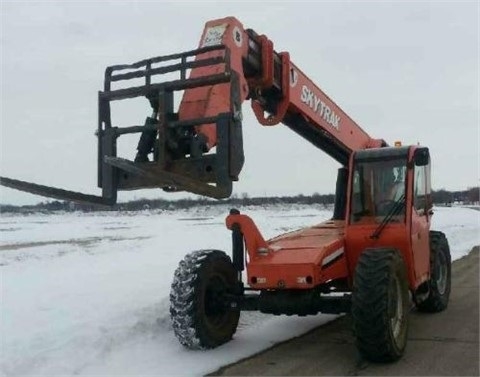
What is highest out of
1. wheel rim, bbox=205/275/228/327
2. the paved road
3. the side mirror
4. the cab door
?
the side mirror

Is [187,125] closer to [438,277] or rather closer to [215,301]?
[215,301]

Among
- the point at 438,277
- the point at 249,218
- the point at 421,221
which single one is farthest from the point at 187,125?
the point at 438,277

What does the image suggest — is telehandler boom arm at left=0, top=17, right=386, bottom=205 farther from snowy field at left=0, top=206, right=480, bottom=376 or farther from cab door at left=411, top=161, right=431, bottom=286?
cab door at left=411, top=161, right=431, bottom=286

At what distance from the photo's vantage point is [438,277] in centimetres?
996

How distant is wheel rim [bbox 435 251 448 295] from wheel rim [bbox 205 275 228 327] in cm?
373

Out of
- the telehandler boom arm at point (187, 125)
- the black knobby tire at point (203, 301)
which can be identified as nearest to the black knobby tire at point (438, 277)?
the black knobby tire at point (203, 301)

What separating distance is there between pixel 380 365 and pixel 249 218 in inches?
89.3

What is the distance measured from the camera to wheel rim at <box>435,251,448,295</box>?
32.4ft

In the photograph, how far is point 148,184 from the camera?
593 cm

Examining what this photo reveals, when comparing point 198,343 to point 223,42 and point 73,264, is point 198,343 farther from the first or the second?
point 73,264

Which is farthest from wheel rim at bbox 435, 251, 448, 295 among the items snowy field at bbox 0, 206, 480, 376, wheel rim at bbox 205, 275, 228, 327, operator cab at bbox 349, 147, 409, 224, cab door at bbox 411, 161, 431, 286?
wheel rim at bbox 205, 275, 228, 327

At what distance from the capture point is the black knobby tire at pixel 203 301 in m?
7.34

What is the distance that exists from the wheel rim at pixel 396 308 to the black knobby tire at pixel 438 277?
2290 mm

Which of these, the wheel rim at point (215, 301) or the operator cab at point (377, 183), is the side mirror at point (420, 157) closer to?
the operator cab at point (377, 183)
